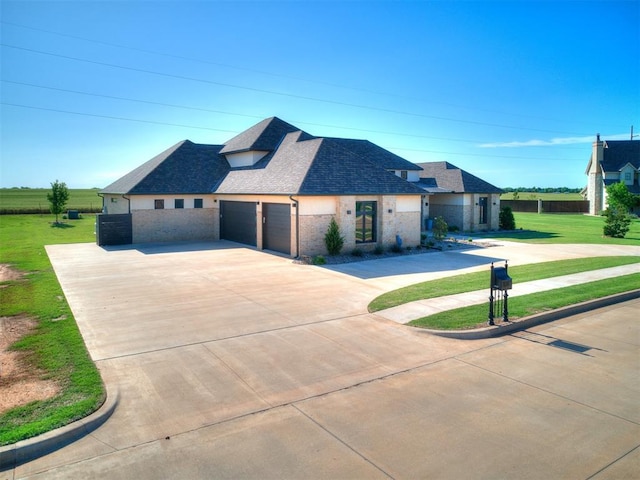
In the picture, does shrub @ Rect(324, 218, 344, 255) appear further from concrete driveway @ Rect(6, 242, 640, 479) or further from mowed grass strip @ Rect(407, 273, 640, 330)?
mowed grass strip @ Rect(407, 273, 640, 330)

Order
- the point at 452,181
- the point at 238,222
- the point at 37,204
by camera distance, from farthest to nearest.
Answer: the point at 37,204, the point at 452,181, the point at 238,222

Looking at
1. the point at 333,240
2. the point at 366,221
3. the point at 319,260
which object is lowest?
the point at 319,260

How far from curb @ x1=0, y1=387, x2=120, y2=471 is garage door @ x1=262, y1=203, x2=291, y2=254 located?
16060 mm

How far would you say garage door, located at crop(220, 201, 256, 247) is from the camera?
26.1 meters

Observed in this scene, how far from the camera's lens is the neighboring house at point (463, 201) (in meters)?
35.7

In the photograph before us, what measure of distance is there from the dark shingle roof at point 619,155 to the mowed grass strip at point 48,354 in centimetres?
6122

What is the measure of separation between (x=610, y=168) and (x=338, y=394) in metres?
62.1

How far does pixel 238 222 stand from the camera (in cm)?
2783

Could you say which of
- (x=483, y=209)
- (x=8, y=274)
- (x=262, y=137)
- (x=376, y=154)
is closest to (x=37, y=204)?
(x=262, y=137)

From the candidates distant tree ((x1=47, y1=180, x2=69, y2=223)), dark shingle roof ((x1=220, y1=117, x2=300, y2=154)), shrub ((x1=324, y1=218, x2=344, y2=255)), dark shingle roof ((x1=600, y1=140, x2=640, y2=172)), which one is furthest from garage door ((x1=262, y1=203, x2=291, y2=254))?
dark shingle roof ((x1=600, y1=140, x2=640, y2=172))

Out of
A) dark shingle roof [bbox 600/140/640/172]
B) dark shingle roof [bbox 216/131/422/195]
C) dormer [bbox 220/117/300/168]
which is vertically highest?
dark shingle roof [bbox 600/140/640/172]

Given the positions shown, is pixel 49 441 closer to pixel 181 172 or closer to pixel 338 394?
pixel 338 394

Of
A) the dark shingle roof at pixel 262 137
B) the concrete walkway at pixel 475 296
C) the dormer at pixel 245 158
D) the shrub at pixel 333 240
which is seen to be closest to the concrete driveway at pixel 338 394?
the concrete walkway at pixel 475 296

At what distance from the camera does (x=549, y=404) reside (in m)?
7.11
